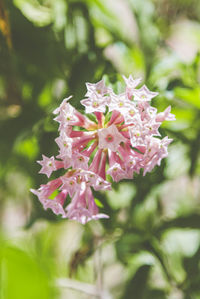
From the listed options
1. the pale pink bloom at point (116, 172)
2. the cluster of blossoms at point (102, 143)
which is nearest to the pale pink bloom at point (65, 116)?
the cluster of blossoms at point (102, 143)

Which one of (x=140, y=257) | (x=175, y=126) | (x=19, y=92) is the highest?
(x=19, y=92)

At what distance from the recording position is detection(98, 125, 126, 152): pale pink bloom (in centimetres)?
55

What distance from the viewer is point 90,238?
1.12 m

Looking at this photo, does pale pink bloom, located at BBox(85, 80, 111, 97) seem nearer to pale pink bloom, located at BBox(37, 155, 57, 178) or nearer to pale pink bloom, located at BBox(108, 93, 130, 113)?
pale pink bloom, located at BBox(108, 93, 130, 113)

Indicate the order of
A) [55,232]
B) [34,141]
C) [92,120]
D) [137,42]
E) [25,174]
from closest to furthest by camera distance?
[92,120] → [34,141] → [137,42] → [25,174] → [55,232]

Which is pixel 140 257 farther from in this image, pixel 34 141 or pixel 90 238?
pixel 34 141

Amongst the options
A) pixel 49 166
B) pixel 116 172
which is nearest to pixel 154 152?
pixel 116 172

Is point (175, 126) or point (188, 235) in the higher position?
point (175, 126)

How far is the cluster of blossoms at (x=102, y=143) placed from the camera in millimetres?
541

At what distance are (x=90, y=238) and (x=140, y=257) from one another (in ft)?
0.74

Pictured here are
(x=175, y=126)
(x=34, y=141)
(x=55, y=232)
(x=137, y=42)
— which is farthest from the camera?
(x=55, y=232)

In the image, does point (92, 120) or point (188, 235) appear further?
point (188, 235)

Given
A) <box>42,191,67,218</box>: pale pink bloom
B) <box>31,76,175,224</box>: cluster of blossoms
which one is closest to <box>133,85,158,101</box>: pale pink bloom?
<box>31,76,175,224</box>: cluster of blossoms

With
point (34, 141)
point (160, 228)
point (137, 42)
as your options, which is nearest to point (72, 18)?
point (137, 42)
